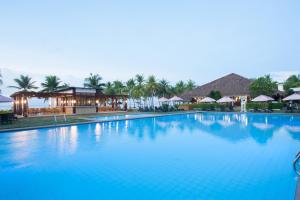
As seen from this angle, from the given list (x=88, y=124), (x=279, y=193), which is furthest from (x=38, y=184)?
(x=88, y=124)

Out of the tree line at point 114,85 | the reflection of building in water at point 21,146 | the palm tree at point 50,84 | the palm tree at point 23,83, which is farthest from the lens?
the palm tree at point 50,84

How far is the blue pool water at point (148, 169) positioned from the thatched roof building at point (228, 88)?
2762 centimetres

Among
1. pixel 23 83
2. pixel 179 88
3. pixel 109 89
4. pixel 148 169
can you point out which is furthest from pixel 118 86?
pixel 148 169

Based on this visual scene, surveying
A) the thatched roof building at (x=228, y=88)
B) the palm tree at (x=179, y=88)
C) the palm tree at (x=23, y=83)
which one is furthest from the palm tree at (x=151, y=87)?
the palm tree at (x=23, y=83)

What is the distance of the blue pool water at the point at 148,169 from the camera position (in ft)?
17.8

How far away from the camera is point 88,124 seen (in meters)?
19.1

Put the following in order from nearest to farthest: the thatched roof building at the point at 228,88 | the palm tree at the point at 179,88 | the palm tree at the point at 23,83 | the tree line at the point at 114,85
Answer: the thatched roof building at the point at 228,88, the tree line at the point at 114,85, the palm tree at the point at 23,83, the palm tree at the point at 179,88

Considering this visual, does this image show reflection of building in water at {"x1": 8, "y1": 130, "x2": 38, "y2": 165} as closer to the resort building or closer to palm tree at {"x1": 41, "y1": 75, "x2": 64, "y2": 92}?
the resort building

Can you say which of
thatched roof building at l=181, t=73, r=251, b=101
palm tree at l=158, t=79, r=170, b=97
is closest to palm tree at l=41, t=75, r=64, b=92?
palm tree at l=158, t=79, r=170, b=97

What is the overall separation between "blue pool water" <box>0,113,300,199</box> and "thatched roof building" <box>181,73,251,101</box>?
90.6 feet

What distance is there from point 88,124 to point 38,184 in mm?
13217

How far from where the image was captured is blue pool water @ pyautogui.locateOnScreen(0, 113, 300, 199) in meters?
5.42

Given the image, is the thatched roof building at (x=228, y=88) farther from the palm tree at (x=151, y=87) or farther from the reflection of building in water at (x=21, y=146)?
the reflection of building in water at (x=21, y=146)

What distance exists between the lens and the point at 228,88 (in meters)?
40.1
